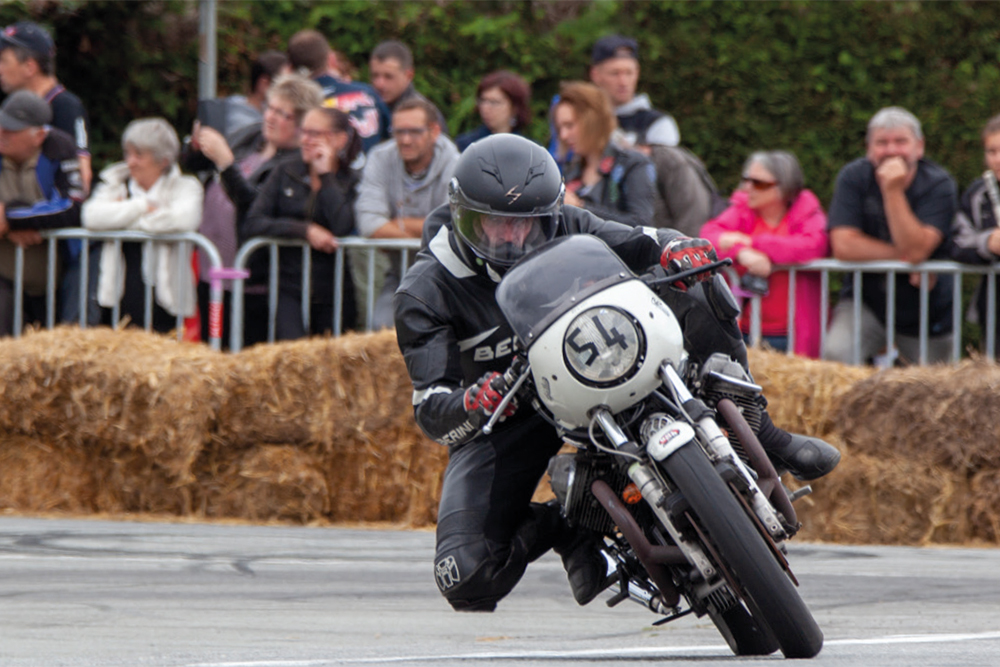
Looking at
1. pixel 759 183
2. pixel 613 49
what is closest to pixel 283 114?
pixel 613 49

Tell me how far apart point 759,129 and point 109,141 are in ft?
15.9

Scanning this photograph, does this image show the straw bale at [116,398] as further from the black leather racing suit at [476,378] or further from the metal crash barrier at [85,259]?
the black leather racing suit at [476,378]

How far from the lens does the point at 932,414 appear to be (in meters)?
7.21

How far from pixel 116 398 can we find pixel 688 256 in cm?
400

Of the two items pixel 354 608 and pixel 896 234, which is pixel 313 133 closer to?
pixel 896 234

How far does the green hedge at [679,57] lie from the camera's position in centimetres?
1066

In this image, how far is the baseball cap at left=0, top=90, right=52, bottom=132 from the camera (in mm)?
8789

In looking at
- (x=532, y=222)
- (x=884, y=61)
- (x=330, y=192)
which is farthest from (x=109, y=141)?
(x=532, y=222)

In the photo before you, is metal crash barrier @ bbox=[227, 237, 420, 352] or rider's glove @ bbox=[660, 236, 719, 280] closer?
rider's glove @ bbox=[660, 236, 719, 280]

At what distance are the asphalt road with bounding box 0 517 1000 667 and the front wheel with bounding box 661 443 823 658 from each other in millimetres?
156

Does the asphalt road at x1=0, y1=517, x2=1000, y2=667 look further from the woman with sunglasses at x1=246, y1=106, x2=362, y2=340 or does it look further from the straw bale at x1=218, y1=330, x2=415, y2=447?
the woman with sunglasses at x1=246, y1=106, x2=362, y2=340

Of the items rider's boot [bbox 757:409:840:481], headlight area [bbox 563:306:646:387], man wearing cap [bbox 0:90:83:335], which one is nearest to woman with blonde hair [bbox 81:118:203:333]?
man wearing cap [bbox 0:90:83:335]

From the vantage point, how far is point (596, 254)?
14.8ft

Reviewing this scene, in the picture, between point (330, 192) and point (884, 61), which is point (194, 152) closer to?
point (330, 192)
